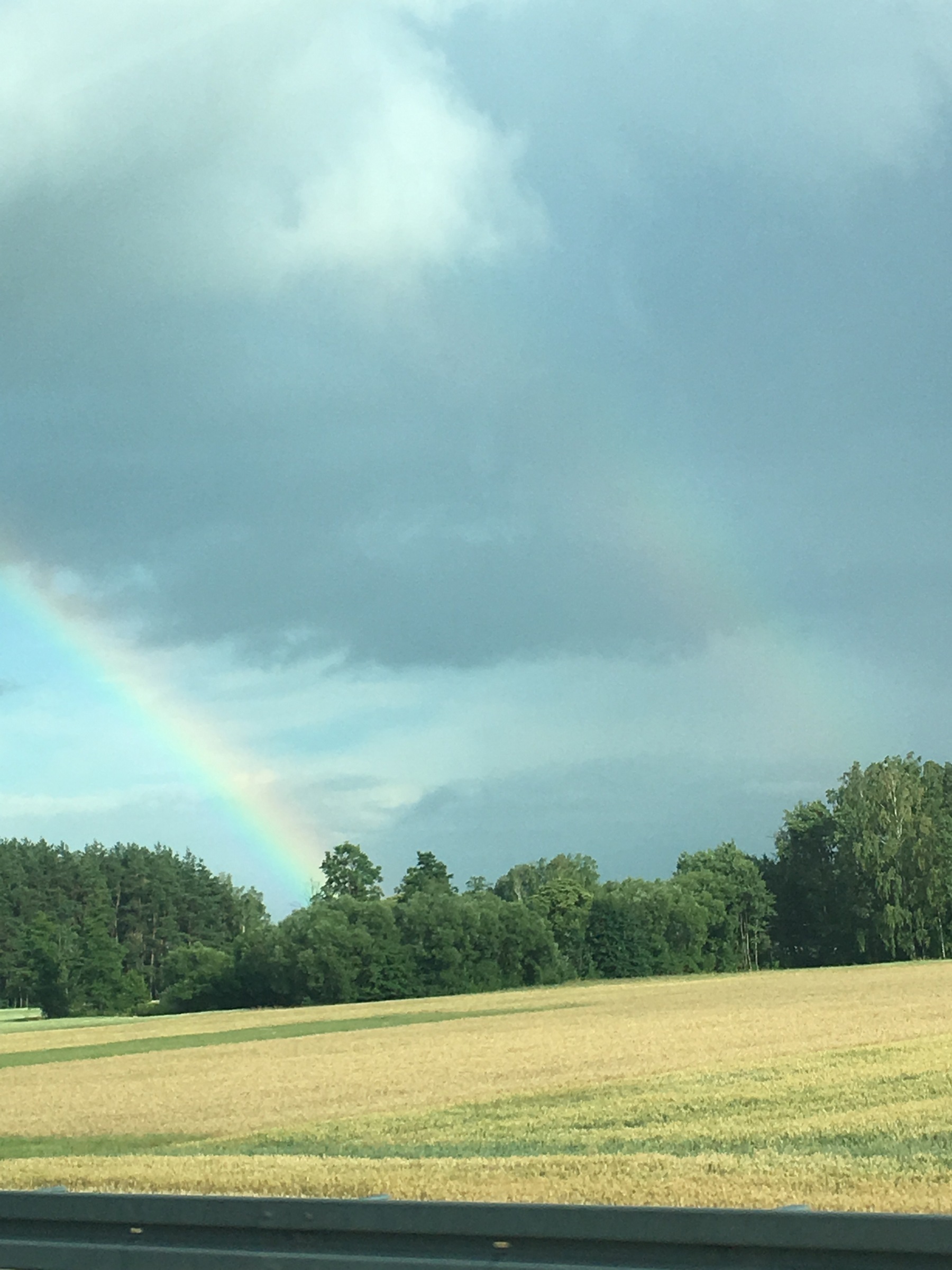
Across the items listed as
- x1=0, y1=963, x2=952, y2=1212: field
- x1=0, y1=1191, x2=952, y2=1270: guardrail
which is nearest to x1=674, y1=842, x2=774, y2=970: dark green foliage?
x1=0, y1=963, x2=952, y2=1212: field

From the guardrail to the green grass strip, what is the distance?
4564 cm

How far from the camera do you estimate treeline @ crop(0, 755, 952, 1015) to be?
9788 centimetres

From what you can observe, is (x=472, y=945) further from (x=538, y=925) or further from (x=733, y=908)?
(x=733, y=908)

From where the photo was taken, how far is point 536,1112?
21.9 m

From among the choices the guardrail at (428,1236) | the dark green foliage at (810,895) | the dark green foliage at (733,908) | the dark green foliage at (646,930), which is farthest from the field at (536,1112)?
the dark green foliage at (810,895)

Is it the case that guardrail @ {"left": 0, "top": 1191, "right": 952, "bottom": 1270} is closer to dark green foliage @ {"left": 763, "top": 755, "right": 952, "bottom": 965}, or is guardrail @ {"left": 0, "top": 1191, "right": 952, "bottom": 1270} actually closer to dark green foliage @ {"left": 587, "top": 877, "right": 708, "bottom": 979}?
dark green foliage @ {"left": 587, "top": 877, "right": 708, "bottom": 979}

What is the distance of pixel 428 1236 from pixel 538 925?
99.3 metres

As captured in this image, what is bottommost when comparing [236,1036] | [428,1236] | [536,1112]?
[236,1036]

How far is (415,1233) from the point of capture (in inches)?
237

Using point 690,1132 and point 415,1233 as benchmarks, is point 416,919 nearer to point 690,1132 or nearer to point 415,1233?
point 690,1132

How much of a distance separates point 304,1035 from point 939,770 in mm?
115511

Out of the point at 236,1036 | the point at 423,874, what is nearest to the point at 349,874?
the point at 423,874

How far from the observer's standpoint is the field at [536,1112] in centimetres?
1324

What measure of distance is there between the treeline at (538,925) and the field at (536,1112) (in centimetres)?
4205
